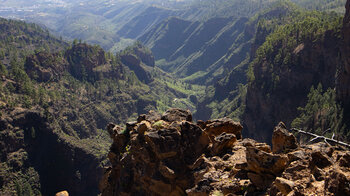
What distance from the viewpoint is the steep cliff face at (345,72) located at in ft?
282

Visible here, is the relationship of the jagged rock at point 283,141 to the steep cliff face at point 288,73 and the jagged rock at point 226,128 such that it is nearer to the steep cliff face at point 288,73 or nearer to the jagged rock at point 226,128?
the jagged rock at point 226,128

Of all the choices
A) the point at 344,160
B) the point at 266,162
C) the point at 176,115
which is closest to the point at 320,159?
the point at 344,160

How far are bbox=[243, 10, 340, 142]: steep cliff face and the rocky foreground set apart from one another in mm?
97253

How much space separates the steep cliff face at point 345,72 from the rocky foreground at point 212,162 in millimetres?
68155

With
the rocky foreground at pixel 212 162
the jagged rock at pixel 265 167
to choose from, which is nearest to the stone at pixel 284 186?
the rocky foreground at pixel 212 162

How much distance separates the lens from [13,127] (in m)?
115

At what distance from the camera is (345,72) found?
8606 cm

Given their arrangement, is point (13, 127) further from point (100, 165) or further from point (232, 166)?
point (232, 166)

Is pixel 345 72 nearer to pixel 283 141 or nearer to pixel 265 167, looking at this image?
pixel 283 141

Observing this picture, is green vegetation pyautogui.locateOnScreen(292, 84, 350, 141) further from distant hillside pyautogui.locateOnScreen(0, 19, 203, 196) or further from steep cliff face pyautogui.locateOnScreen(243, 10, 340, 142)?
distant hillside pyautogui.locateOnScreen(0, 19, 203, 196)

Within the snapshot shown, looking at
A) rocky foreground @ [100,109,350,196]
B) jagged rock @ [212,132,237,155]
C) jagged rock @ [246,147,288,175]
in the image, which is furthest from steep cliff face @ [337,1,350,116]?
jagged rock @ [246,147,288,175]

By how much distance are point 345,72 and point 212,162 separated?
75437 millimetres

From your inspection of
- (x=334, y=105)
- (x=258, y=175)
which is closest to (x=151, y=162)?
(x=258, y=175)

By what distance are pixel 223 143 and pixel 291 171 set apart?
8.54 metres
